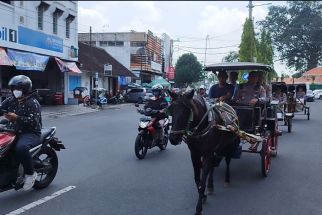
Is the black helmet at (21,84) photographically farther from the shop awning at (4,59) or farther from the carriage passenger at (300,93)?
the carriage passenger at (300,93)

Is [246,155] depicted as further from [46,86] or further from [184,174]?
[46,86]

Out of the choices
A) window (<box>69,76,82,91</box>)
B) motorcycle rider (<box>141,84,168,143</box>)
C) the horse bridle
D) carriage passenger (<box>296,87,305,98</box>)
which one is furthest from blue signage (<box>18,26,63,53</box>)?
the horse bridle

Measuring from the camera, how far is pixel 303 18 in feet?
253

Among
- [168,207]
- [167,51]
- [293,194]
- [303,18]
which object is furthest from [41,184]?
[303,18]

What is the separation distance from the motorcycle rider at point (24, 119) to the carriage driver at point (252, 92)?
4.12m

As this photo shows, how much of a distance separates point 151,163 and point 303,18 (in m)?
75.4

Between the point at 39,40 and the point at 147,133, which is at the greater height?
the point at 39,40

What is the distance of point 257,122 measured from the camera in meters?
8.02

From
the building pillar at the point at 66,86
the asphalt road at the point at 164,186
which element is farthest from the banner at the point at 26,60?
the asphalt road at the point at 164,186

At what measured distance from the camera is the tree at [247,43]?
3350 centimetres

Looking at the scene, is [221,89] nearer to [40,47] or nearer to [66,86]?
[40,47]

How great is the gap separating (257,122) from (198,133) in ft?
9.14

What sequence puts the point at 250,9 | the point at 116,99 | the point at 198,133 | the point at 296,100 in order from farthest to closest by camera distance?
the point at 116,99 → the point at 250,9 → the point at 296,100 → the point at 198,133

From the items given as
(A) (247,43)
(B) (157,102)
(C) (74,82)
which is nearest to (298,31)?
(A) (247,43)
